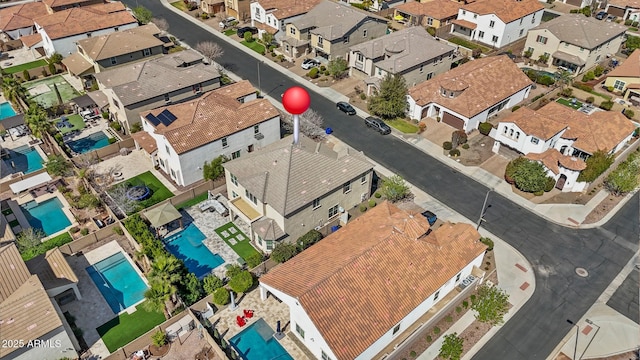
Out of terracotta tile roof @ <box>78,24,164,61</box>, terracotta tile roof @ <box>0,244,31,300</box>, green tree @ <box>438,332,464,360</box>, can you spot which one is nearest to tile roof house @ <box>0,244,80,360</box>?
terracotta tile roof @ <box>0,244,31,300</box>

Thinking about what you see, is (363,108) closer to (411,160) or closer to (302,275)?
(411,160)

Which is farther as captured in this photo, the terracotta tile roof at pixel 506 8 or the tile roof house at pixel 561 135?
the terracotta tile roof at pixel 506 8

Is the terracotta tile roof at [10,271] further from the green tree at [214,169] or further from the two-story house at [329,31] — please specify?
the two-story house at [329,31]

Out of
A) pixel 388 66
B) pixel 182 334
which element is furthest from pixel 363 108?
pixel 182 334

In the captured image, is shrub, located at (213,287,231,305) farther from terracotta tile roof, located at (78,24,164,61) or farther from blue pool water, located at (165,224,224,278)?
terracotta tile roof, located at (78,24,164,61)

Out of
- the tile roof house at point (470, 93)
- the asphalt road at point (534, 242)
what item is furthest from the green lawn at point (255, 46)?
the tile roof house at point (470, 93)
